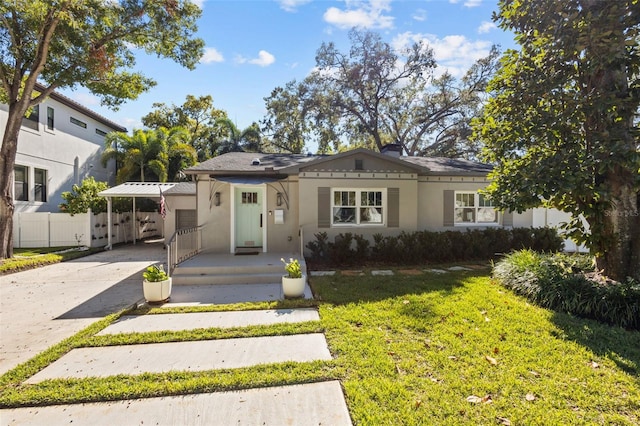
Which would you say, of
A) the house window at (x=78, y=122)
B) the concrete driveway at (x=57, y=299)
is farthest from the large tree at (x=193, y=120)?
the concrete driveway at (x=57, y=299)

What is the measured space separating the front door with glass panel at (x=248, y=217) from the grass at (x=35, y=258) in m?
6.98

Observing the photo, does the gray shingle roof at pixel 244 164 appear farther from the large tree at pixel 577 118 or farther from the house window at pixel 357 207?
the large tree at pixel 577 118

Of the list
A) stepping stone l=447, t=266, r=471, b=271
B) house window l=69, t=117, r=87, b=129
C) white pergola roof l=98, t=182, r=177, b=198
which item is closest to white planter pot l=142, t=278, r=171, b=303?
stepping stone l=447, t=266, r=471, b=271

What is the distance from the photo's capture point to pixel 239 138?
1051 inches

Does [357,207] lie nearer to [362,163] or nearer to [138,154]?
[362,163]

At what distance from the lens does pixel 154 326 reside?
17.0 feet

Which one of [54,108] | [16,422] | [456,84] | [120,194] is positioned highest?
[456,84]

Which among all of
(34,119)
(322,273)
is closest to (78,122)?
(34,119)

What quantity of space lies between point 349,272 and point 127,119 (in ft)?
112

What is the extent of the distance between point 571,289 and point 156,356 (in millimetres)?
7193

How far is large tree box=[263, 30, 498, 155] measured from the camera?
74.5ft

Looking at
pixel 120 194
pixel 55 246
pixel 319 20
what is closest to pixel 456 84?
pixel 319 20

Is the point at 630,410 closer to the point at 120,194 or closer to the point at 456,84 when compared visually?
the point at 120,194

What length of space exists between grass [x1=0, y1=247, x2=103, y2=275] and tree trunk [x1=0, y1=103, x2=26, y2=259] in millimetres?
638
